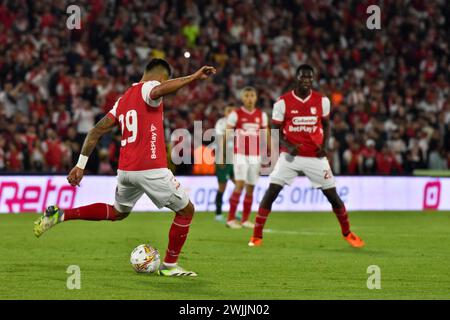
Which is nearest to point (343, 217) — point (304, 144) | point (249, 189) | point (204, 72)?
point (304, 144)

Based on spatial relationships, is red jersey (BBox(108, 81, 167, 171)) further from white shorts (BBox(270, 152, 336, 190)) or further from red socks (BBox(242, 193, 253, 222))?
red socks (BBox(242, 193, 253, 222))

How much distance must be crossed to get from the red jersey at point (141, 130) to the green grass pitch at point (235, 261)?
4.05 ft

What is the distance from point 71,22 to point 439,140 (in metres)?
10.1

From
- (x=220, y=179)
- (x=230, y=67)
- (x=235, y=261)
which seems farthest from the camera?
(x=230, y=67)

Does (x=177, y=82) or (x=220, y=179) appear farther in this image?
(x=220, y=179)

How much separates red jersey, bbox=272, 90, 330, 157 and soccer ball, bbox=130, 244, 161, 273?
373 centimetres

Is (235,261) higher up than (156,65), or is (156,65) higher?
(156,65)

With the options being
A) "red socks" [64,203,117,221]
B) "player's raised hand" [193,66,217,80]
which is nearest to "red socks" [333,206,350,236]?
"red socks" [64,203,117,221]

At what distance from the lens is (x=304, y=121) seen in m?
13.5

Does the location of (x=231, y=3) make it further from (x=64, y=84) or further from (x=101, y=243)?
(x=101, y=243)

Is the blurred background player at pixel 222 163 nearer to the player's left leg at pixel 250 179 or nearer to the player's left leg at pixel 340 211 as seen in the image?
A: the player's left leg at pixel 250 179

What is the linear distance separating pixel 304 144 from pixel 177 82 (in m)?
4.47

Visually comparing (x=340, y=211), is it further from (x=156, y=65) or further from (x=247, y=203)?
(x=156, y=65)

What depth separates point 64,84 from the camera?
23438 mm
